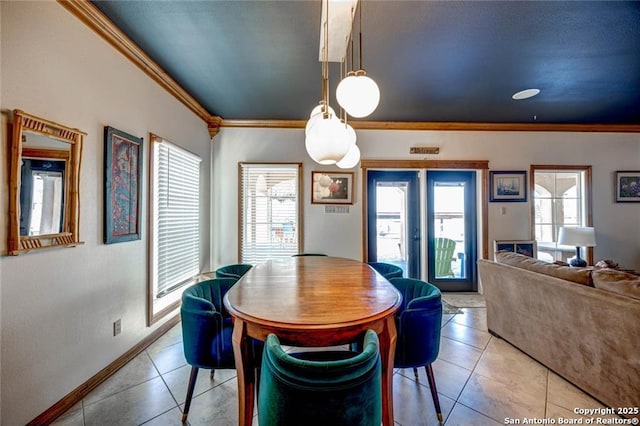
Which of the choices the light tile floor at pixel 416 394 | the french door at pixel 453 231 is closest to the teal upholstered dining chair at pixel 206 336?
the light tile floor at pixel 416 394

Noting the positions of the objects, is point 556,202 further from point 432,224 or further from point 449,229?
point 432,224

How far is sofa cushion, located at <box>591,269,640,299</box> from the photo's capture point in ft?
5.23

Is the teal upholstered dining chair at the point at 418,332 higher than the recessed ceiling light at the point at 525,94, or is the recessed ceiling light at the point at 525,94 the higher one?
the recessed ceiling light at the point at 525,94

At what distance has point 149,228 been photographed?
255 cm

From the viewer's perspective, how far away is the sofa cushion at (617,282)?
1593 millimetres

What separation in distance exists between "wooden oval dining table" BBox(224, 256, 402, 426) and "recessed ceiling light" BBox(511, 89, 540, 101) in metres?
2.87

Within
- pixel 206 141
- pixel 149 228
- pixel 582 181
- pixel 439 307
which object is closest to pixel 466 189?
pixel 582 181

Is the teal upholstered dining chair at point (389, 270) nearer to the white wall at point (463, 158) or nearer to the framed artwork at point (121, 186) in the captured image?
the white wall at point (463, 158)

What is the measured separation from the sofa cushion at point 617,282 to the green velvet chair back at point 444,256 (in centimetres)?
241

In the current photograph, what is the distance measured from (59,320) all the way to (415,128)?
444cm

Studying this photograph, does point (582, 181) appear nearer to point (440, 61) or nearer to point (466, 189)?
point (466, 189)

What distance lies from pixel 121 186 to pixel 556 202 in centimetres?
582

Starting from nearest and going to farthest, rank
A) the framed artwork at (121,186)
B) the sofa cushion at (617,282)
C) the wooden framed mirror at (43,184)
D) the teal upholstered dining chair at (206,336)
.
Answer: the wooden framed mirror at (43,184) < the teal upholstered dining chair at (206,336) < the sofa cushion at (617,282) < the framed artwork at (121,186)

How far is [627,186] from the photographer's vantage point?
13.7ft
